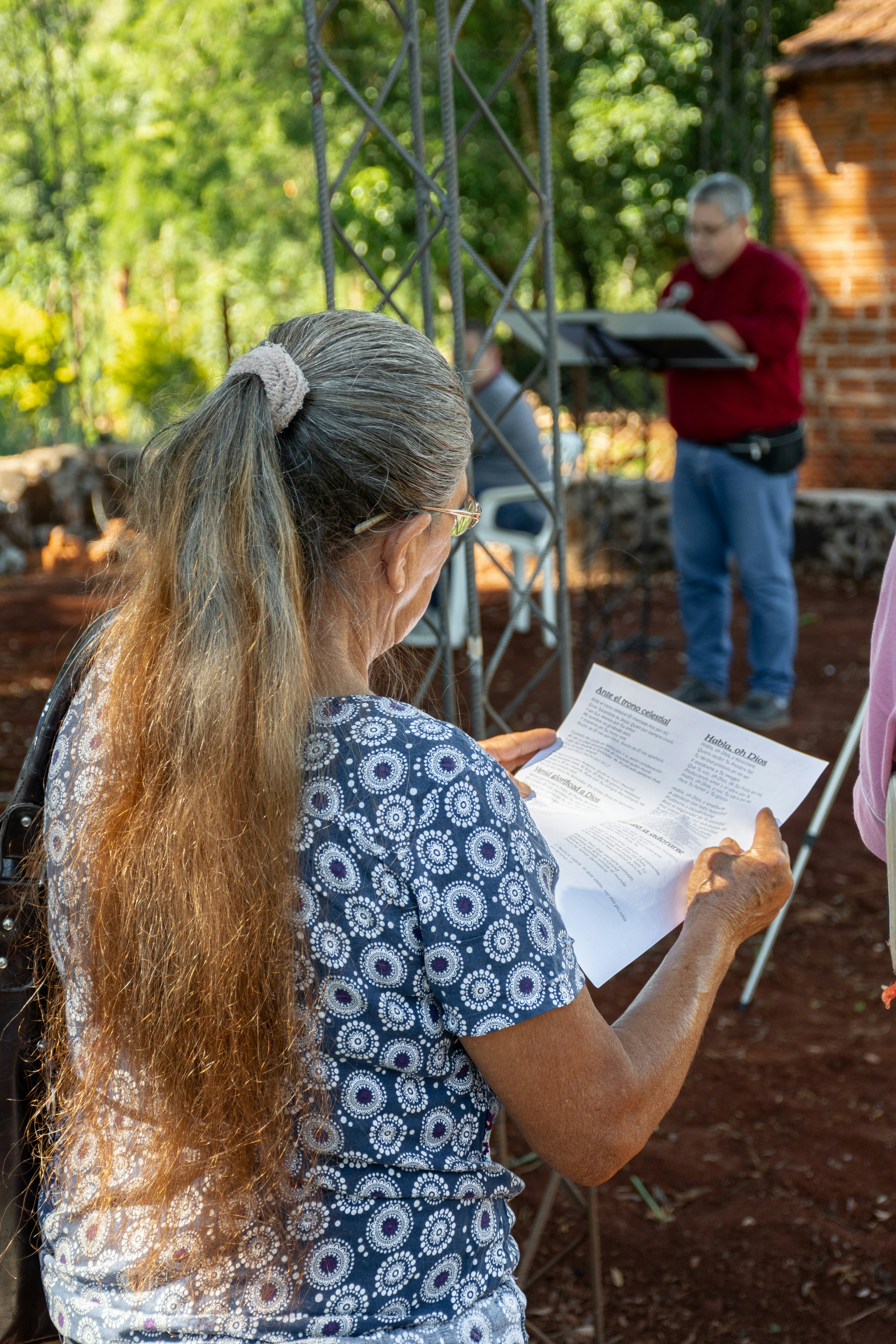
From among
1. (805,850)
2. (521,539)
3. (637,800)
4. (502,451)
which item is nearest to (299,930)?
(637,800)

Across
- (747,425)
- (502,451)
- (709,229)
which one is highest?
(709,229)

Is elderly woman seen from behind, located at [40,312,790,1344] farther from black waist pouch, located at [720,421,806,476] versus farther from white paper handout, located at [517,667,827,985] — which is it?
black waist pouch, located at [720,421,806,476]

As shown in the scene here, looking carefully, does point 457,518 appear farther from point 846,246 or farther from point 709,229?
point 846,246

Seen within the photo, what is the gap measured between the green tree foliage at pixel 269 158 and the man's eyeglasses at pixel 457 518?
6.78 meters

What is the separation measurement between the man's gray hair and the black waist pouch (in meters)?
0.89

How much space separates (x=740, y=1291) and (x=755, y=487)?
3.55 meters

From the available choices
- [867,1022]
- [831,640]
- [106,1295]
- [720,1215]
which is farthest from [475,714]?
[831,640]

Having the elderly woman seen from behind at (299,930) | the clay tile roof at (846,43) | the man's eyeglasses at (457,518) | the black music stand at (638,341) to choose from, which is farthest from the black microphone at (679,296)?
the elderly woman seen from behind at (299,930)

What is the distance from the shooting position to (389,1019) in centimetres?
111

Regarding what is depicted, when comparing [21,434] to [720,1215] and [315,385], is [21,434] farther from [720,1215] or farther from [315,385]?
[315,385]

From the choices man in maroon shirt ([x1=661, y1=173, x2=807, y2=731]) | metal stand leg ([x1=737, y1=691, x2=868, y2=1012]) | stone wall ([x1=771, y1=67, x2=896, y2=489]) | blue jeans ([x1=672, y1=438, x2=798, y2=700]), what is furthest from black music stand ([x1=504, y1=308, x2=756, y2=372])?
stone wall ([x1=771, y1=67, x2=896, y2=489])

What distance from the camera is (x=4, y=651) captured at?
7609mm

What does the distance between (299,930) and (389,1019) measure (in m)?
0.11

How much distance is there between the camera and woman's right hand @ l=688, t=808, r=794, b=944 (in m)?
1.42
